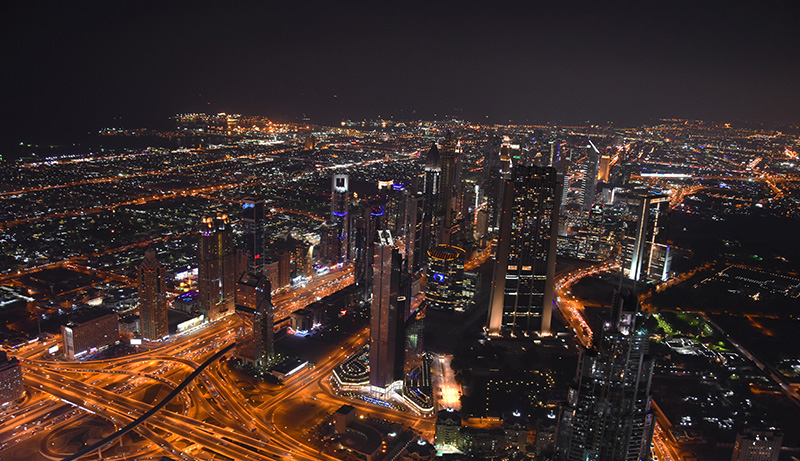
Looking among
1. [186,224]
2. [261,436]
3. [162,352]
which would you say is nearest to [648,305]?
[261,436]

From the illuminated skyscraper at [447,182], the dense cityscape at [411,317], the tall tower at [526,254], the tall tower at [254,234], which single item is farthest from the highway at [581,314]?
the tall tower at [254,234]

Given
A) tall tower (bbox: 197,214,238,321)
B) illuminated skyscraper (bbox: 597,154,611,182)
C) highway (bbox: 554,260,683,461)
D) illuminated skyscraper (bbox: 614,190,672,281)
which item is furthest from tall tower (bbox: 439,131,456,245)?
illuminated skyscraper (bbox: 597,154,611,182)

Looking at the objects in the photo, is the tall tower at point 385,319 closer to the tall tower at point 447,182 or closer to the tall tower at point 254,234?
the tall tower at point 254,234

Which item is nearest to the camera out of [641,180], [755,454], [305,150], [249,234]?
[755,454]

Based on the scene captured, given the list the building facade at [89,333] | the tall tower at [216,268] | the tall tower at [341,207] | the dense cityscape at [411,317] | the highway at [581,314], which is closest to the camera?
the dense cityscape at [411,317]

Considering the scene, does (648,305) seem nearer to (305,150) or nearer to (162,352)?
(162,352)

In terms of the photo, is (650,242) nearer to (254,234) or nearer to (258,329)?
(254,234)
